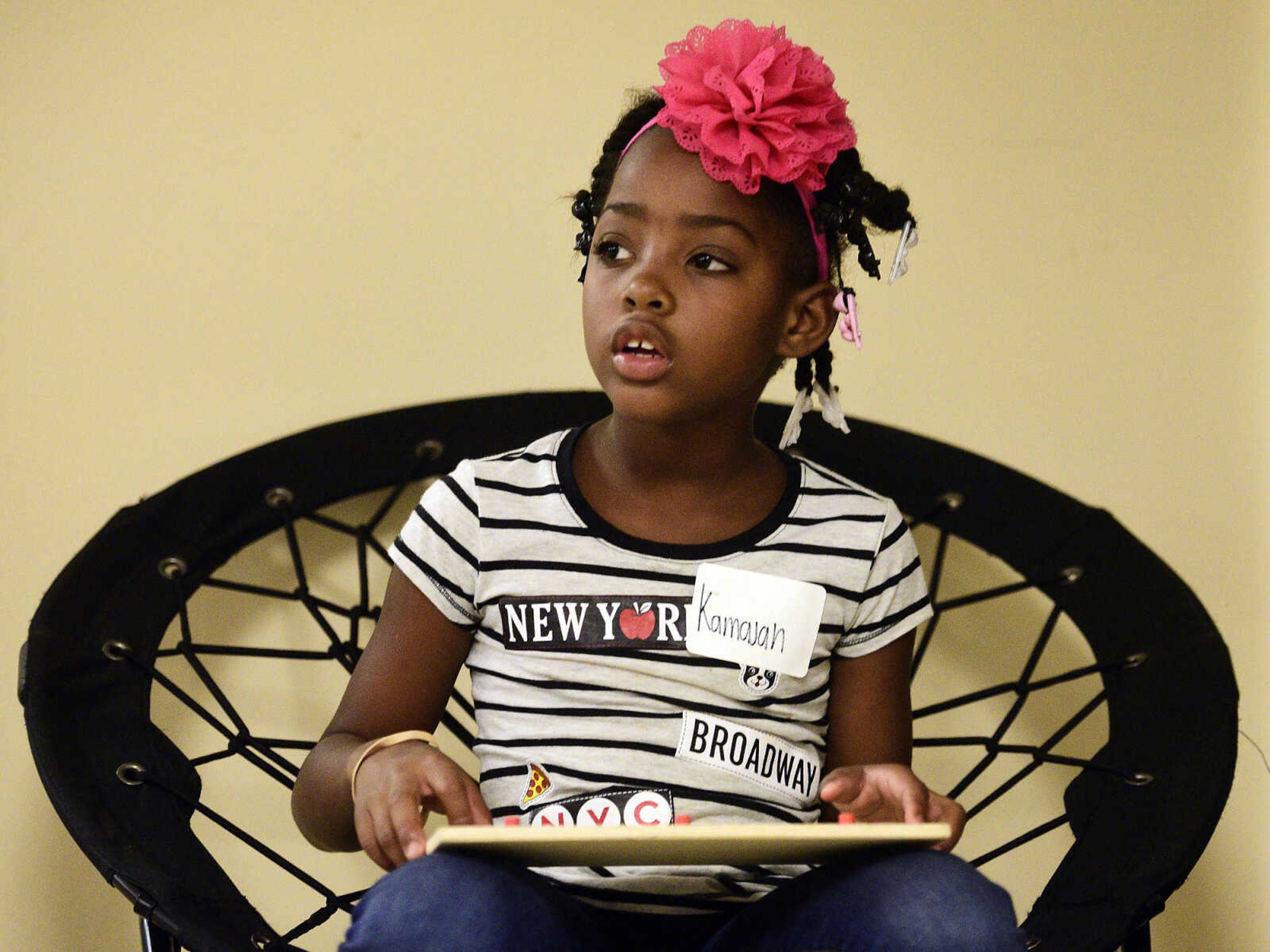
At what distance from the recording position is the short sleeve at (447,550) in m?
1.08

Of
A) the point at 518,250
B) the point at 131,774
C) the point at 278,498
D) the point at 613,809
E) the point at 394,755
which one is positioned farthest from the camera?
the point at 518,250

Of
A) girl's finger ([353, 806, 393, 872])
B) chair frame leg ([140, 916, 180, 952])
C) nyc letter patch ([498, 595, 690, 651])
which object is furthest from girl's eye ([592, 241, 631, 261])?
chair frame leg ([140, 916, 180, 952])

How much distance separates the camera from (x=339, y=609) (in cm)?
138

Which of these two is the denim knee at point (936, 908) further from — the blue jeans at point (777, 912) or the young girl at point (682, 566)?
the young girl at point (682, 566)

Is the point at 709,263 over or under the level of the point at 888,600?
over

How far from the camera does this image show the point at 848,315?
1165 millimetres

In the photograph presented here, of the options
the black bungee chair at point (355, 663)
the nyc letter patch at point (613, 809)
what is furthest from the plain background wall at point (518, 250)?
the nyc letter patch at point (613, 809)

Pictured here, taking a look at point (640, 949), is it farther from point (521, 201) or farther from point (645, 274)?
point (521, 201)

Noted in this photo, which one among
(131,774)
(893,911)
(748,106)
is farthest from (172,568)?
(893,911)

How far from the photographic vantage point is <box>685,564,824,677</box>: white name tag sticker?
1.08 metres

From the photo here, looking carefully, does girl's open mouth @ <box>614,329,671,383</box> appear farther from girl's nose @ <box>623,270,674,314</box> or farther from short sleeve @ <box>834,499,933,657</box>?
short sleeve @ <box>834,499,933,657</box>

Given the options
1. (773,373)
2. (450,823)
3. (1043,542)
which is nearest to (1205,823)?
(1043,542)

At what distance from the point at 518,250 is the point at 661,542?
21.5 inches

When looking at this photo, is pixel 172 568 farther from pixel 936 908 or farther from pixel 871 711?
pixel 936 908
